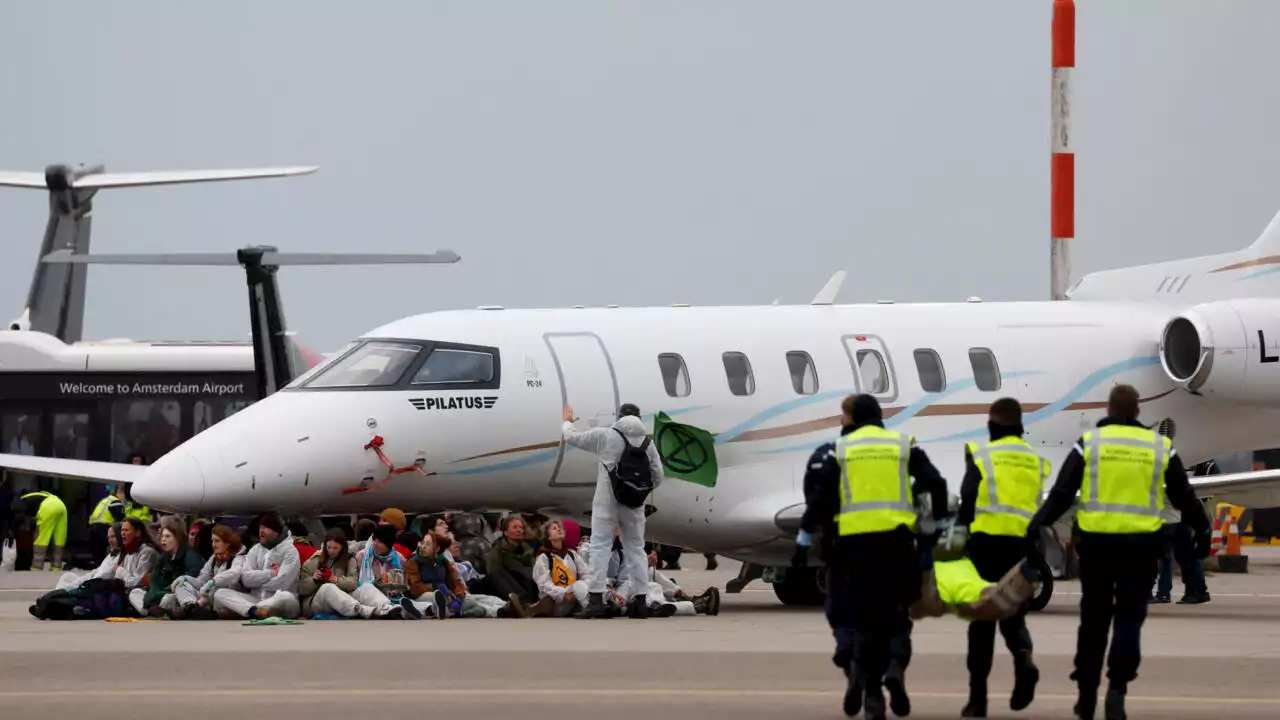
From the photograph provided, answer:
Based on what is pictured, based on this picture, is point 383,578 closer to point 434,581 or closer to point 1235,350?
point 434,581

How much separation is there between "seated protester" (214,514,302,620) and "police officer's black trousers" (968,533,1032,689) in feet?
29.5

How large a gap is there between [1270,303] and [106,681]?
14297mm

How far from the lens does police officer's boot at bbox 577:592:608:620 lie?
2094 cm

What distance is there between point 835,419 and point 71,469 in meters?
9.27

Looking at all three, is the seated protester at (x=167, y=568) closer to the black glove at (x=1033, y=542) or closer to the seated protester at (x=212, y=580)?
the seated protester at (x=212, y=580)

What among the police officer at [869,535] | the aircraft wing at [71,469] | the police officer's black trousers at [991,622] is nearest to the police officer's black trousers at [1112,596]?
the police officer's black trousers at [991,622]

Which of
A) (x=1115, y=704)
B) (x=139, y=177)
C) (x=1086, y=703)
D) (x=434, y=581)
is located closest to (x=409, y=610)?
(x=434, y=581)

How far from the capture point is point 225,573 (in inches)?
817

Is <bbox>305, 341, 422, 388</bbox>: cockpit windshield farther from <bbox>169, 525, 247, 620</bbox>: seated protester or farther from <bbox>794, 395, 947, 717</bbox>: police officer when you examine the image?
<bbox>794, 395, 947, 717</bbox>: police officer

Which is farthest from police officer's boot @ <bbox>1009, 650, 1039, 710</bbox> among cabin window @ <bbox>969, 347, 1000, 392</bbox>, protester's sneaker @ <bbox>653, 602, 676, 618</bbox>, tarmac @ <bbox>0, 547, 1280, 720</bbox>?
cabin window @ <bbox>969, 347, 1000, 392</bbox>

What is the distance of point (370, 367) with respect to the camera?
21844 millimetres

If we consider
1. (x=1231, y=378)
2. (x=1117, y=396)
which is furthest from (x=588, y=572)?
(x=1117, y=396)

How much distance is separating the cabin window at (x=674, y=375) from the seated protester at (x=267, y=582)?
400cm

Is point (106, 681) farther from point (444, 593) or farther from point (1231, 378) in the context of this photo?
point (1231, 378)
